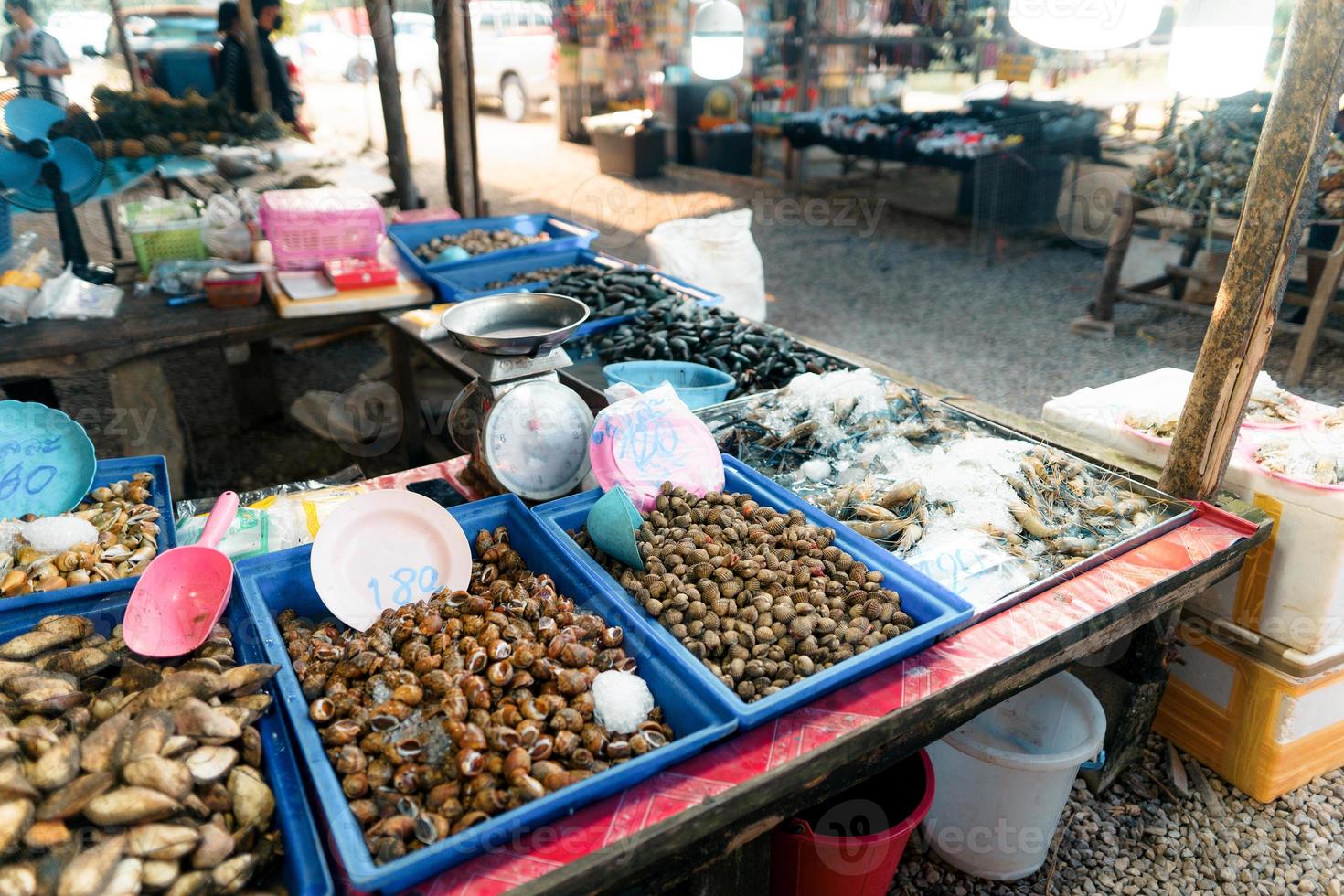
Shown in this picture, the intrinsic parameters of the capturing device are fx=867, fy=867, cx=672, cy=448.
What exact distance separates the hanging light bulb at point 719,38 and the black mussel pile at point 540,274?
1493 mm

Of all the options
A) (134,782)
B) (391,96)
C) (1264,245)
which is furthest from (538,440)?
(391,96)

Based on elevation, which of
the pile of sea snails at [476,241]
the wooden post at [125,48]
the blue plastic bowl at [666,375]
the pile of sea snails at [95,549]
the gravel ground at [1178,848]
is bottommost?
the gravel ground at [1178,848]

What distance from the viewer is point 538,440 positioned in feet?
6.70

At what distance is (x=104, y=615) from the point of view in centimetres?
165

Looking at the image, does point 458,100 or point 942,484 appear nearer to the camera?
point 942,484

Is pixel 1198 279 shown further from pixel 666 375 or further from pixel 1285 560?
pixel 666 375

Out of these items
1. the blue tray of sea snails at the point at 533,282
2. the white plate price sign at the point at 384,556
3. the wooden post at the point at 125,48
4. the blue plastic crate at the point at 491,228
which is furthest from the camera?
the wooden post at the point at 125,48

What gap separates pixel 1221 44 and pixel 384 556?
106 inches

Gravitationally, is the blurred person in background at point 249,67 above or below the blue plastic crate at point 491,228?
above

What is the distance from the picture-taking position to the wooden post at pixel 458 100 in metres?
4.34

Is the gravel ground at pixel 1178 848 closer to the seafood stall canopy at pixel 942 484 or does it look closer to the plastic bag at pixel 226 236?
the seafood stall canopy at pixel 942 484

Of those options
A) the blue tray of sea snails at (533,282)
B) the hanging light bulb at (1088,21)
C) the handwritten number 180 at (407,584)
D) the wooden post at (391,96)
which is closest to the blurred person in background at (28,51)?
the wooden post at (391,96)

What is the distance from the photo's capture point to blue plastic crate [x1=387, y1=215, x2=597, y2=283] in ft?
12.7

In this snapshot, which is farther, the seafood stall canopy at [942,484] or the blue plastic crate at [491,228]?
the blue plastic crate at [491,228]
